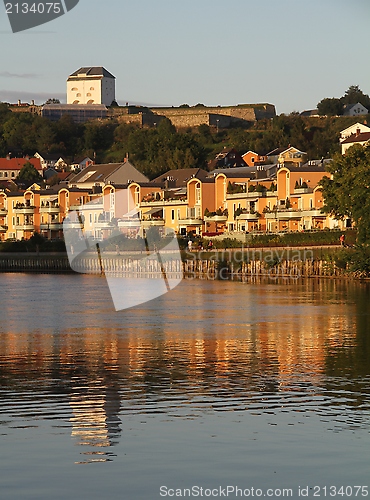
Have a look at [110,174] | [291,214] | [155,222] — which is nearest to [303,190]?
[291,214]

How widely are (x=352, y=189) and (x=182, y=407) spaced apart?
51.4m

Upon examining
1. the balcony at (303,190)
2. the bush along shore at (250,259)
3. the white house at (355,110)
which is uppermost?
the white house at (355,110)

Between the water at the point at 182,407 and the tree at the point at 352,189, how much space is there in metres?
23.7

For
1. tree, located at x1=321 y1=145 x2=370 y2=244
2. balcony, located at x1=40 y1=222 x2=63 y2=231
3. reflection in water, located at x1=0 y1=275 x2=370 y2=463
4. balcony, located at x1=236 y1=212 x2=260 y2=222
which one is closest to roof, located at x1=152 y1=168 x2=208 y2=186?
balcony, located at x1=40 y1=222 x2=63 y2=231

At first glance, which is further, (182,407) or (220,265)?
(220,265)

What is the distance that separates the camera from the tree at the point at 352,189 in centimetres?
6562

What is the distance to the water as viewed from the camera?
1647 centimetres

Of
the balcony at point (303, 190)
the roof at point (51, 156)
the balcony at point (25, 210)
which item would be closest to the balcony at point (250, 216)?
the balcony at point (303, 190)

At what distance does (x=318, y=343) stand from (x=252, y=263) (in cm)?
4676

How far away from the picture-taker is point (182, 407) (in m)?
21.6

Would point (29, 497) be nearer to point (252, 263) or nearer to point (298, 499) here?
point (298, 499)

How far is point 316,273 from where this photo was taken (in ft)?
239

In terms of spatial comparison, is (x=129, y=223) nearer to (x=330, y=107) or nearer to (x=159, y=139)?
(x=159, y=139)

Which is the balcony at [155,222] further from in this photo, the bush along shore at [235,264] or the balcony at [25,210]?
the balcony at [25,210]
